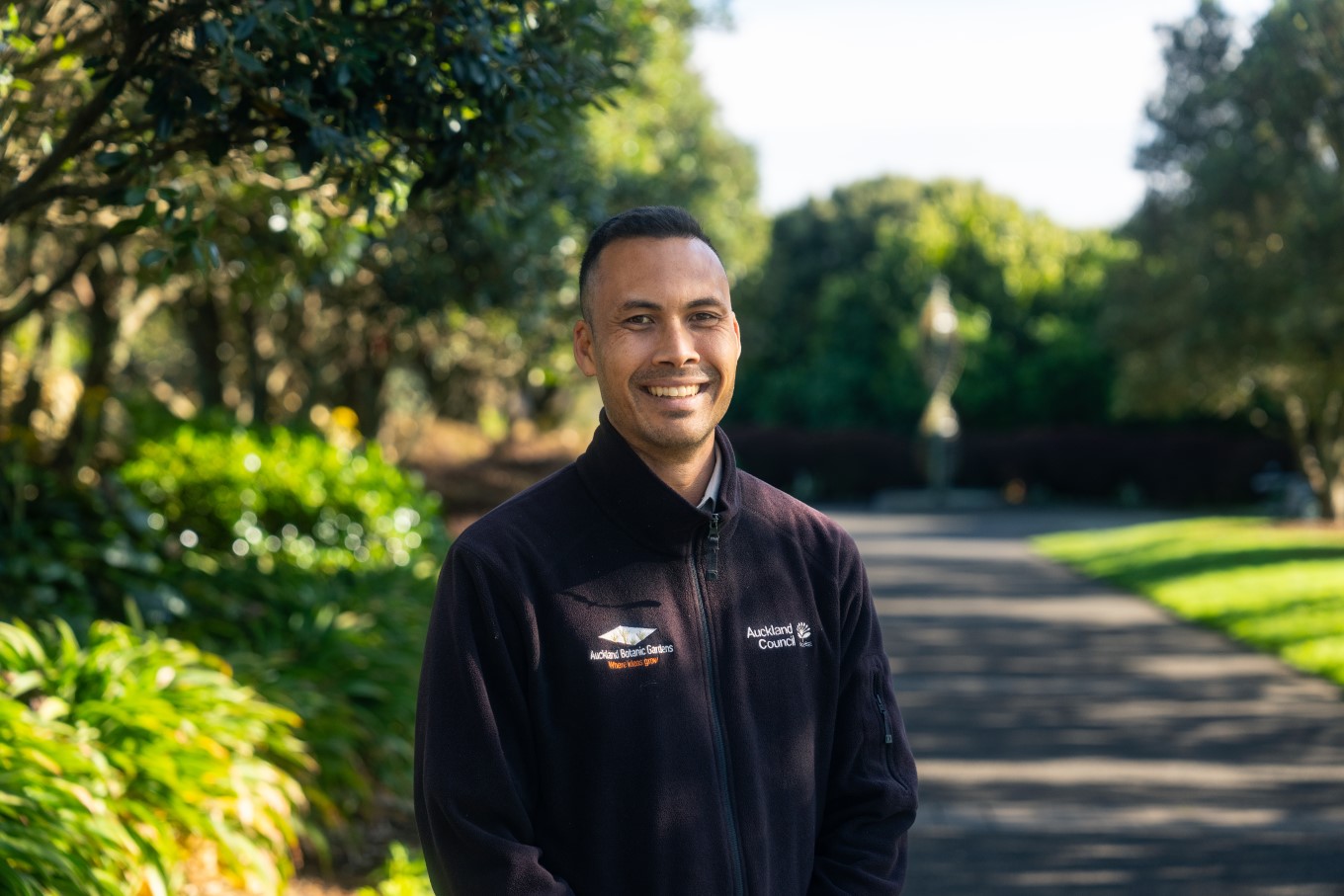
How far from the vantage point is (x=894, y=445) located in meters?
39.2

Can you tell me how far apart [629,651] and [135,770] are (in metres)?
3.30

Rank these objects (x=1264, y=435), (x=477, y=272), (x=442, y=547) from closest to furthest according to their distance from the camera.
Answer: (x=477, y=272) → (x=442, y=547) → (x=1264, y=435)

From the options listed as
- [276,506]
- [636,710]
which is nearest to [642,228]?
[636,710]

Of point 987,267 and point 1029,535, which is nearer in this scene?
point 1029,535

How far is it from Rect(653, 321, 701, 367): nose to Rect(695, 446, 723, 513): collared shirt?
0.25 m

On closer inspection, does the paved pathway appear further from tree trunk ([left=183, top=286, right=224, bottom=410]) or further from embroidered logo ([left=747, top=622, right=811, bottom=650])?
tree trunk ([left=183, top=286, right=224, bottom=410])

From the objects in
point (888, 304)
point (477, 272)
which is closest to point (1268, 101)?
point (477, 272)

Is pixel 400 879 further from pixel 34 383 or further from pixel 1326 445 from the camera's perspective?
pixel 1326 445

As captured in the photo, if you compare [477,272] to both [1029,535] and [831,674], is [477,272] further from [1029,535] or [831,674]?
[1029,535]

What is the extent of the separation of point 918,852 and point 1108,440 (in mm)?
31145

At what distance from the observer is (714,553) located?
2.54 meters

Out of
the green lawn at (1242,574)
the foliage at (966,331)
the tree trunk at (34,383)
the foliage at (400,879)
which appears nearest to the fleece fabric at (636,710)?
the foliage at (400,879)

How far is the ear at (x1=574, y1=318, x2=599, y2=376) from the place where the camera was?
259cm

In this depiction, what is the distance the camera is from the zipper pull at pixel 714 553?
2.53m
